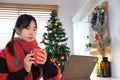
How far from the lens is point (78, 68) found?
124cm

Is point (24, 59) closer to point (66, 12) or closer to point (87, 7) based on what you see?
point (87, 7)

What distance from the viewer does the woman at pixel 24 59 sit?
3.61 feet

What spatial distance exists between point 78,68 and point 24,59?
0.35 m

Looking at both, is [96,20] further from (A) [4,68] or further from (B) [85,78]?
(A) [4,68]

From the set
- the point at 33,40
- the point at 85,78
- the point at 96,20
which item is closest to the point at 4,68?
the point at 33,40

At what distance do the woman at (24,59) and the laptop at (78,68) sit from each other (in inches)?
3.6

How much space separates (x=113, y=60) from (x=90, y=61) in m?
0.89

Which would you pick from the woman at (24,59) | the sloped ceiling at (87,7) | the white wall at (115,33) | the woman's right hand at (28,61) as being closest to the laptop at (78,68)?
the woman at (24,59)

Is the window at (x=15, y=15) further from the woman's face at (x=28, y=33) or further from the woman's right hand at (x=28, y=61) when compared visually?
the woman's right hand at (x=28, y=61)

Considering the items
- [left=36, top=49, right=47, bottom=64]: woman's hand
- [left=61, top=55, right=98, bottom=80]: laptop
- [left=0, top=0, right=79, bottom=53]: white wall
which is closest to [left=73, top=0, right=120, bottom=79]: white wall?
[left=61, top=55, right=98, bottom=80]: laptop

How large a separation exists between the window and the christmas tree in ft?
1.19

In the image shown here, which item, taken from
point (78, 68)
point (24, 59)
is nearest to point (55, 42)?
point (78, 68)

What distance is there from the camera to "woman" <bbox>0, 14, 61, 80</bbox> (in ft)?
3.61

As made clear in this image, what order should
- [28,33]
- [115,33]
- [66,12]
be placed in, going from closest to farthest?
[28,33] → [115,33] → [66,12]
